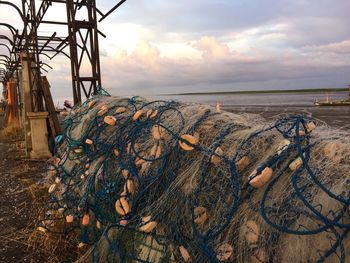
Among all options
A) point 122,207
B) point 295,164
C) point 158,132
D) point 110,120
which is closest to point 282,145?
point 295,164

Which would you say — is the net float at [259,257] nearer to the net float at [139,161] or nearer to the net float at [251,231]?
the net float at [251,231]

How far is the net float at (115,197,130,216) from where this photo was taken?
3229 mm

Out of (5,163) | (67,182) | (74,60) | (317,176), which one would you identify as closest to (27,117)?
(5,163)

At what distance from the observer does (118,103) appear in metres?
4.97

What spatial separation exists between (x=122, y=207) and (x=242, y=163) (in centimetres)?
137

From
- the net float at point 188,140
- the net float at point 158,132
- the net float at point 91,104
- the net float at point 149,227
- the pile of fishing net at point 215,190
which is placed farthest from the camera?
the net float at point 91,104

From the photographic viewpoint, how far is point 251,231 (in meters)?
2.24

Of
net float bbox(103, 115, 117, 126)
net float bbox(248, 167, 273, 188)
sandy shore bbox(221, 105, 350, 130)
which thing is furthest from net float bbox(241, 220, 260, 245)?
sandy shore bbox(221, 105, 350, 130)

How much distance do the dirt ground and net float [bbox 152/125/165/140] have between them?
226 centimetres

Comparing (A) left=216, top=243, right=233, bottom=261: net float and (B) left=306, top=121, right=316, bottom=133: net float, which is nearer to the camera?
(A) left=216, top=243, right=233, bottom=261: net float

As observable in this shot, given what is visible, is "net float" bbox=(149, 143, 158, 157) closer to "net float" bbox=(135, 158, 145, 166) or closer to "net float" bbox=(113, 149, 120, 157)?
"net float" bbox=(135, 158, 145, 166)

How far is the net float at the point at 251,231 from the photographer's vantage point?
87.0 inches

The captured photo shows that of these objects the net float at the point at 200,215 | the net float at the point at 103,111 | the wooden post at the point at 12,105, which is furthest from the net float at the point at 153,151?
the wooden post at the point at 12,105

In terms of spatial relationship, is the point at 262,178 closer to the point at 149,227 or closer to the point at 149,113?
the point at 149,227
